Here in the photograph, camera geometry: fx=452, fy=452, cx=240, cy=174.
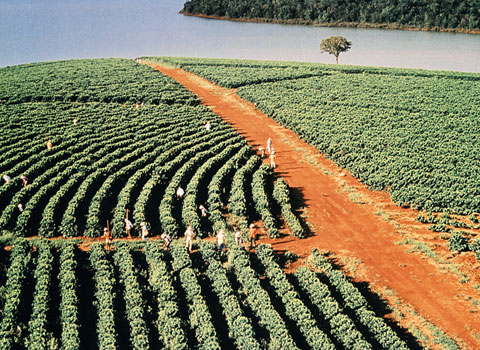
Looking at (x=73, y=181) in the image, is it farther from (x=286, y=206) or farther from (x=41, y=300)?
(x=286, y=206)

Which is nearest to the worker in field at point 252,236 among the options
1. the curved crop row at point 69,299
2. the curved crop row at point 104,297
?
the curved crop row at point 104,297

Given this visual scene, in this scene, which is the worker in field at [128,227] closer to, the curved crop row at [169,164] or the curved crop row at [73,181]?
the curved crop row at [169,164]

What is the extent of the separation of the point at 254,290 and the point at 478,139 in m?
32.5

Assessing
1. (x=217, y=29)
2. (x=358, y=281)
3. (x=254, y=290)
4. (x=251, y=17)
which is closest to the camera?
(x=254, y=290)

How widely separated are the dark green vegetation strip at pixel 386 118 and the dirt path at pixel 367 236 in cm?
179

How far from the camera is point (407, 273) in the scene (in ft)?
80.4

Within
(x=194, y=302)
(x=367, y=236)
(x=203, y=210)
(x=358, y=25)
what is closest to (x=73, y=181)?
(x=203, y=210)

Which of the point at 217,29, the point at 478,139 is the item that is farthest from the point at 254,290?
the point at 217,29

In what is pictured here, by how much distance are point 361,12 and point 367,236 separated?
12211cm

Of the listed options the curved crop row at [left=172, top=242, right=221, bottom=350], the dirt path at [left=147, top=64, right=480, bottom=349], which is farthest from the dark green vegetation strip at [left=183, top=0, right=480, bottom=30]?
the curved crop row at [left=172, top=242, right=221, bottom=350]

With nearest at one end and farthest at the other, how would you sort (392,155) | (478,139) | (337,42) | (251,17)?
1. (392,155)
2. (478,139)
3. (337,42)
4. (251,17)

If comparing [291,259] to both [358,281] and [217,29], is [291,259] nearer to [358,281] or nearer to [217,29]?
[358,281]

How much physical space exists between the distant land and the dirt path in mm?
97817

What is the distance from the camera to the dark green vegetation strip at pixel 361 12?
121 metres
